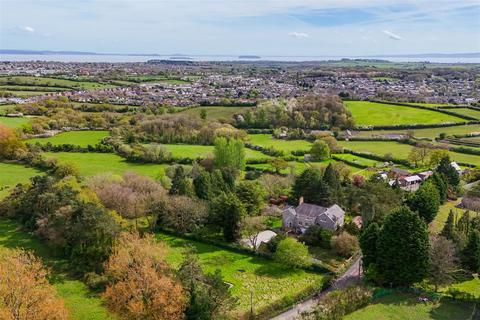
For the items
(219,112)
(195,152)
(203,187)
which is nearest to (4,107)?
(219,112)

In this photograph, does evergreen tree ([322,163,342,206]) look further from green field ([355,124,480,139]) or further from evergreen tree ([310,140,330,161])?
green field ([355,124,480,139])

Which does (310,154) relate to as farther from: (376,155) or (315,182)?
(315,182)

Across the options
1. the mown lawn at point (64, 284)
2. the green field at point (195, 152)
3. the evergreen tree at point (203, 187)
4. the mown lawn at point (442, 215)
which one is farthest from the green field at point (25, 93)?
the mown lawn at point (442, 215)

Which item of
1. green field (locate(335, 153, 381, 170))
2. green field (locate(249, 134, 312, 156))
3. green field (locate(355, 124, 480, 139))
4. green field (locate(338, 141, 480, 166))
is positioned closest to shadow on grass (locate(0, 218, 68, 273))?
green field (locate(249, 134, 312, 156))

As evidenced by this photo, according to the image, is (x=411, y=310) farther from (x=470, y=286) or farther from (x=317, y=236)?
(x=317, y=236)

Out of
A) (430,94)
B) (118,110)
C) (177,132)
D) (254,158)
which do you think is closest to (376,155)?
(254,158)
